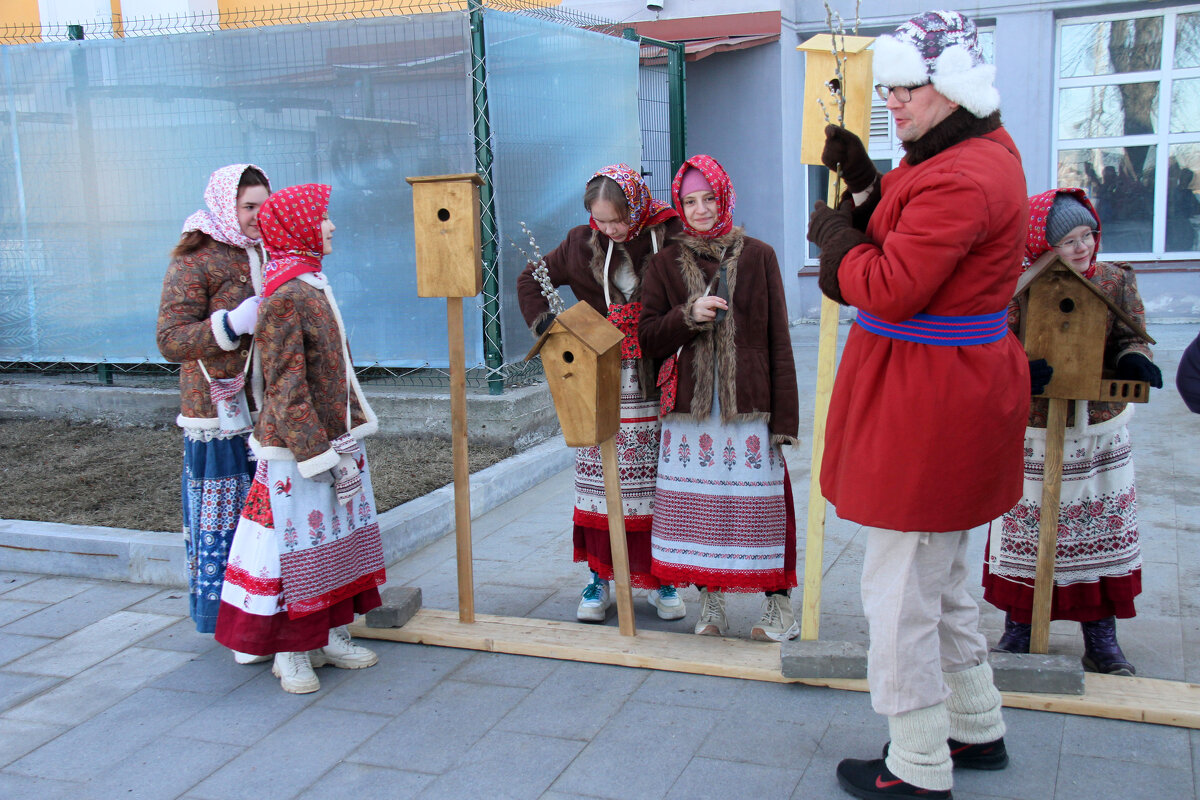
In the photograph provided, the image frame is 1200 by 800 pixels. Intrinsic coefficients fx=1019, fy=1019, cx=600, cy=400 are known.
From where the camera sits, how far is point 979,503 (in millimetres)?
2418

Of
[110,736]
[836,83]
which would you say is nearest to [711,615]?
[836,83]

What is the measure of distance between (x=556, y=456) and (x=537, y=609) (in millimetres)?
2196

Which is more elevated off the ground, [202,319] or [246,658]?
[202,319]

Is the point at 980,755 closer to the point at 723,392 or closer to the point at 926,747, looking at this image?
the point at 926,747

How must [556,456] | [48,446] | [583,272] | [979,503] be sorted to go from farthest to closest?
[48,446]
[556,456]
[583,272]
[979,503]

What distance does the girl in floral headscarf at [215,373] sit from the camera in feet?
11.3

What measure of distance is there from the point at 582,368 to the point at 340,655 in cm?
133

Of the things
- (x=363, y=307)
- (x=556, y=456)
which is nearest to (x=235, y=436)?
(x=556, y=456)

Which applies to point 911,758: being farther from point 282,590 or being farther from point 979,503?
point 282,590

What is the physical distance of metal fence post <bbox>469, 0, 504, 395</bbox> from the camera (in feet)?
20.0

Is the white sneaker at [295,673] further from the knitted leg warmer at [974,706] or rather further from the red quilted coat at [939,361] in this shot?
the knitted leg warmer at [974,706]

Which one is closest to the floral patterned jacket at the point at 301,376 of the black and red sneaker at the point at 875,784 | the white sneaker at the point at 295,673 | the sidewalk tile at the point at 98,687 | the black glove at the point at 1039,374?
the white sneaker at the point at 295,673

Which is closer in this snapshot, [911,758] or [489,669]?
[911,758]

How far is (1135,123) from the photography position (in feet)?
33.9
